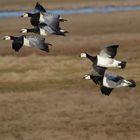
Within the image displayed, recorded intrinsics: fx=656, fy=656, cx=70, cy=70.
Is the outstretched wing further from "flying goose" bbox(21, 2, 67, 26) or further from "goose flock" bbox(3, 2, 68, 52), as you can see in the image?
"flying goose" bbox(21, 2, 67, 26)

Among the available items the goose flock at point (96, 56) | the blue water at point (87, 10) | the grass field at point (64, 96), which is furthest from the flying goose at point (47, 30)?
the blue water at point (87, 10)

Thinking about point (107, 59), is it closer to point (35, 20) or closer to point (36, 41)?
point (36, 41)

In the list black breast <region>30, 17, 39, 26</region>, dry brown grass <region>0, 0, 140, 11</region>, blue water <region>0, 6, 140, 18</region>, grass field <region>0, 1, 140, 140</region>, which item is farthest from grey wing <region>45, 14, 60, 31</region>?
dry brown grass <region>0, 0, 140, 11</region>

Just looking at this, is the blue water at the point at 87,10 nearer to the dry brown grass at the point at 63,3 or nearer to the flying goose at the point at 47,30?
the dry brown grass at the point at 63,3

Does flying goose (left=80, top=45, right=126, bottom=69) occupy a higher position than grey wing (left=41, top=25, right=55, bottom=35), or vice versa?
grey wing (left=41, top=25, right=55, bottom=35)

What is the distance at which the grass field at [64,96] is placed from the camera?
27.2 metres

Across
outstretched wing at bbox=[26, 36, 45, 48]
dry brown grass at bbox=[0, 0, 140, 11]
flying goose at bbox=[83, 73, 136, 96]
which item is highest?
outstretched wing at bbox=[26, 36, 45, 48]

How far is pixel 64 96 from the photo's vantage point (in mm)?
31797

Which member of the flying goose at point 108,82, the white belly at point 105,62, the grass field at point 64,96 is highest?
the white belly at point 105,62

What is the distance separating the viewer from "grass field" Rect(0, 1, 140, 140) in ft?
89.4

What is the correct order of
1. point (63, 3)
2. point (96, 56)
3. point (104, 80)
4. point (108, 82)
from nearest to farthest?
point (104, 80), point (108, 82), point (96, 56), point (63, 3)

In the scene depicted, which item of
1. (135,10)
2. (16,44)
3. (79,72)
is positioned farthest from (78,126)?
(135,10)

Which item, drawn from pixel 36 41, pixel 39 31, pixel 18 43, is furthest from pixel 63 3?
pixel 36 41

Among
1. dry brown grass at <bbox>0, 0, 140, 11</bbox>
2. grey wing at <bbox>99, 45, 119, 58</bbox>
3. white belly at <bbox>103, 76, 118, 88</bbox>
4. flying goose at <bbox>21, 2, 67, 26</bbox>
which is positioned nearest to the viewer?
grey wing at <bbox>99, 45, 119, 58</bbox>
